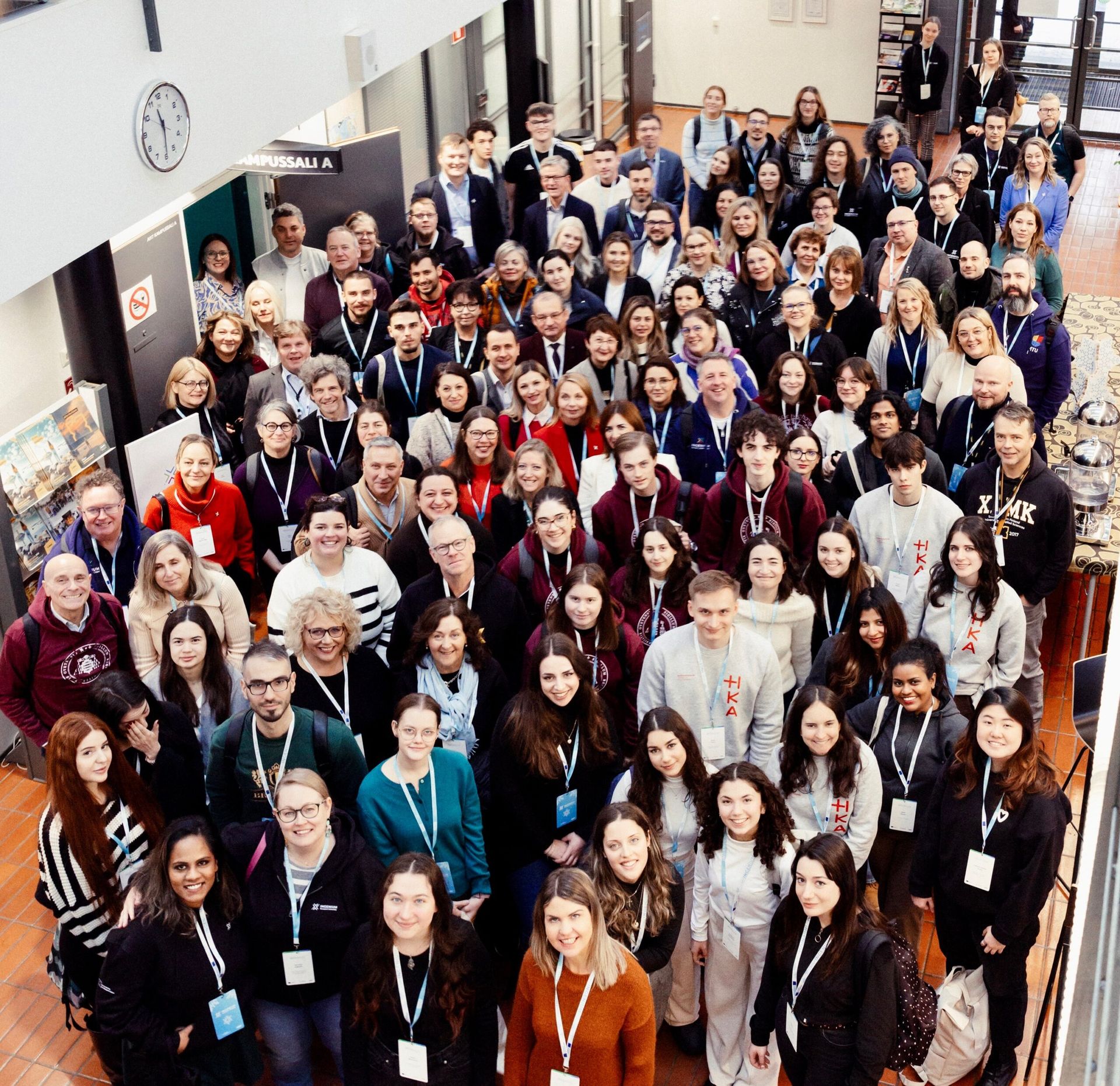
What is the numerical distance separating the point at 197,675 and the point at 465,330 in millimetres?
3087

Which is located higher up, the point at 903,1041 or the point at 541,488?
the point at 541,488

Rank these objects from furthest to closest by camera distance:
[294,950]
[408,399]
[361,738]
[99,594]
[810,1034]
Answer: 1. [408,399]
2. [99,594]
3. [361,738]
4. [294,950]
5. [810,1034]

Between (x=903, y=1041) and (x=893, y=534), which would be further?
(x=893, y=534)

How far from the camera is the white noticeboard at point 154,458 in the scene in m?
6.85

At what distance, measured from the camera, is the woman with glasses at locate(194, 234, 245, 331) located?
27.3ft

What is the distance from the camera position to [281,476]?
6.45 meters

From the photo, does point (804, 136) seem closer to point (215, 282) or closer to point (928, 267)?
point (928, 267)

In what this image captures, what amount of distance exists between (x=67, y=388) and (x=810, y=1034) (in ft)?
18.0

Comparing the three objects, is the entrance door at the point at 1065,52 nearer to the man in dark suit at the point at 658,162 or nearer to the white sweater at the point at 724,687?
the man in dark suit at the point at 658,162

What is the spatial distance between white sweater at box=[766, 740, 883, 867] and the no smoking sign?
4.66 meters

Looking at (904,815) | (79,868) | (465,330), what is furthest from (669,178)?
(79,868)

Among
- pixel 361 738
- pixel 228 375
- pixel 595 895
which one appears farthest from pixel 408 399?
pixel 595 895

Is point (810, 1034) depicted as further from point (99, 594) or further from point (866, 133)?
point (866, 133)

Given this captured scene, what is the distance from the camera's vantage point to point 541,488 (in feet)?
18.2
